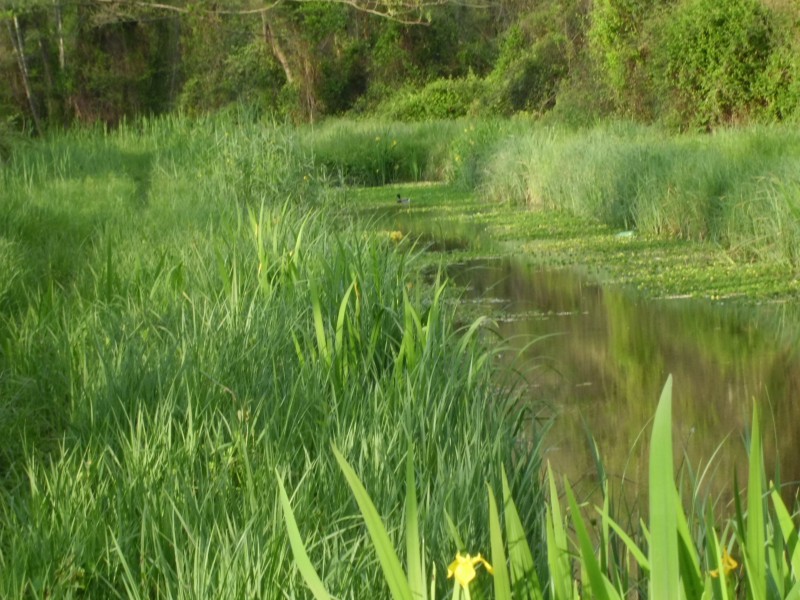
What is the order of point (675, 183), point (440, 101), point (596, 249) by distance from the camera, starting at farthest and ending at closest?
point (440, 101)
point (675, 183)
point (596, 249)

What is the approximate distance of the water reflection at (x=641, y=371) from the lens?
4.91 meters

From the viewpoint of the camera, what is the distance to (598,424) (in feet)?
17.6

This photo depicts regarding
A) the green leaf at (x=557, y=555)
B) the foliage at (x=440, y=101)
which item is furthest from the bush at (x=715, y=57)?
the green leaf at (x=557, y=555)

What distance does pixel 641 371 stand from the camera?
6316mm

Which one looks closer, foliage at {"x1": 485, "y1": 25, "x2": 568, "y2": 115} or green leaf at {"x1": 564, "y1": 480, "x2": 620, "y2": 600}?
green leaf at {"x1": 564, "y1": 480, "x2": 620, "y2": 600}

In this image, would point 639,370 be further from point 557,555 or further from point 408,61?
point 408,61

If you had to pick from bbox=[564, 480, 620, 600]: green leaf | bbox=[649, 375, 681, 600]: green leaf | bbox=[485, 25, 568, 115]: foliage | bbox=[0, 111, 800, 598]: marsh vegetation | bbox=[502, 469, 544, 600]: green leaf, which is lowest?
bbox=[485, 25, 568, 115]: foliage

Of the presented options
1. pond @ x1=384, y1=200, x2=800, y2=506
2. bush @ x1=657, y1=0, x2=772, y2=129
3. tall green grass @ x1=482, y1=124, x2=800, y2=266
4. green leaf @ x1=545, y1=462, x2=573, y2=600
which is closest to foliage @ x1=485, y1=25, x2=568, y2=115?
bush @ x1=657, y1=0, x2=772, y2=129

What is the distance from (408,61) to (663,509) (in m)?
30.6

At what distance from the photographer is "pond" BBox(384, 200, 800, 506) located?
4.85 metres

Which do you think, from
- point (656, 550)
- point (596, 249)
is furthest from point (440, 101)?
point (656, 550)

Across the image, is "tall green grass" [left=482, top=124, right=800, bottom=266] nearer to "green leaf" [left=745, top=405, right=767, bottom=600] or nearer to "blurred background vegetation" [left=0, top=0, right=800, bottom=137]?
"blurred background vegetation" [left=0, top=0, right=800, bottom=137]

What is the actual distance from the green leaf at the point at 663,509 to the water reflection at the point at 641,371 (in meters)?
2.62

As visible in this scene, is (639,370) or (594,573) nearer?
(594,573)
